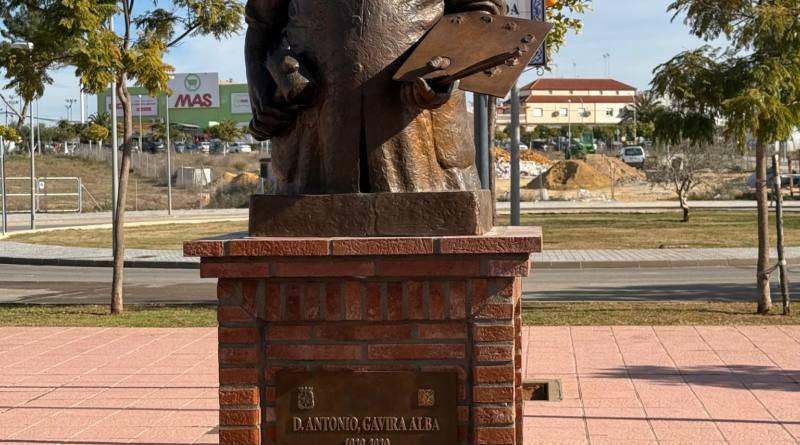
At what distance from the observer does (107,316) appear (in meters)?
13.4

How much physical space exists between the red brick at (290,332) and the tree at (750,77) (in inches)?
318

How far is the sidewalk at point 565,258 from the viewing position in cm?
2031

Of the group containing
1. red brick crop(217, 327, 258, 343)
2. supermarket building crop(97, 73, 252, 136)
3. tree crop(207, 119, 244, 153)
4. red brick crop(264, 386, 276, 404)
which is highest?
supermarket building crop(97, 73, 252, 136)

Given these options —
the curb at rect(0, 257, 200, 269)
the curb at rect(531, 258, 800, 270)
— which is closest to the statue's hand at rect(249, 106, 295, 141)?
the curb at rect(531, 258, 800, 270)

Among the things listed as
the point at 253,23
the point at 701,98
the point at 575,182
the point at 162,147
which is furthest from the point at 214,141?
the point at 253,23

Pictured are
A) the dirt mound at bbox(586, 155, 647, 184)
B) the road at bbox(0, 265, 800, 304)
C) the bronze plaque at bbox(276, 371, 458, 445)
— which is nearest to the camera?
the bronze plaque at bbox(276, 371, 458, 445)

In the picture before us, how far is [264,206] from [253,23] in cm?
86

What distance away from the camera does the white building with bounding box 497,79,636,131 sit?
122m

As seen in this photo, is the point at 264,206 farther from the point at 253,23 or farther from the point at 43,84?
the point at 43,84

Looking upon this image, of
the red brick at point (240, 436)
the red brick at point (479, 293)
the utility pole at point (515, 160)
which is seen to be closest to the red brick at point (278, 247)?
the red brick at point (479, 293)

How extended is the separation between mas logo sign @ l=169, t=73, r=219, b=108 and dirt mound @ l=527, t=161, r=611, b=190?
36423 millimetres

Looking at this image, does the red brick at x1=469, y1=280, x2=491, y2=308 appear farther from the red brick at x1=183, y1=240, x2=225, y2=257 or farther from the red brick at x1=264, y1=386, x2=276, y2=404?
the red brick at x1=183, y1=240, x2=225, y2=257

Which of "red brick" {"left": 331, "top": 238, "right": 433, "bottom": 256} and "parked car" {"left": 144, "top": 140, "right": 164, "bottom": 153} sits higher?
"parked car" {"left": 144, "top": 140, "right": 164, "bottom": 153}

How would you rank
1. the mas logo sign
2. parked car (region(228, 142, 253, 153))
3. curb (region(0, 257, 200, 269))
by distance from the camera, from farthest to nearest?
1. the mas logo sign
2. parked car (region(228, 142, 253, 153))
3. curb (region(0, 257, 200, 269))
